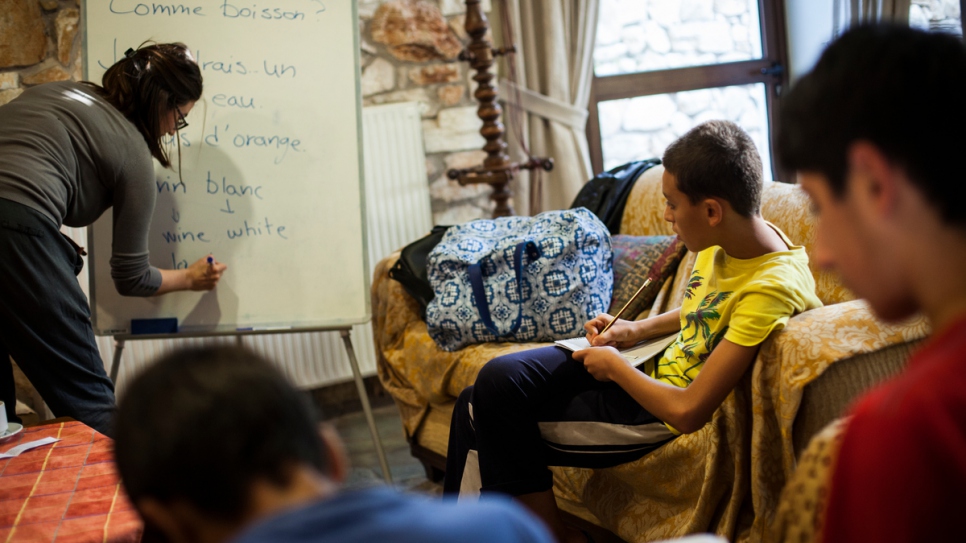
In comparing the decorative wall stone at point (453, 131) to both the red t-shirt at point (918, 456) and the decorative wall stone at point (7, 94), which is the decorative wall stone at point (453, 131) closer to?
the decorative wall stone at point (7, 94)

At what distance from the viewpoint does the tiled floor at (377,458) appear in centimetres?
229

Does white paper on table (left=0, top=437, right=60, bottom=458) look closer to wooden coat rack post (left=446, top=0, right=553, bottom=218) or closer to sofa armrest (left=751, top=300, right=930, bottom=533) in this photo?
sofa armrest (left=751, top=300, right=930, bottom=533)

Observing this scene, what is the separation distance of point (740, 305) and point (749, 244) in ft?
0.43

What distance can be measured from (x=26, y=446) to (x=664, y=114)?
9.77 feet

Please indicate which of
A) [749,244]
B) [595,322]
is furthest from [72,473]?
[749,244]

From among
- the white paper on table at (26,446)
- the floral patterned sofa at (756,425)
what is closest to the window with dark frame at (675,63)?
the floral patterned sofa at (756,425)

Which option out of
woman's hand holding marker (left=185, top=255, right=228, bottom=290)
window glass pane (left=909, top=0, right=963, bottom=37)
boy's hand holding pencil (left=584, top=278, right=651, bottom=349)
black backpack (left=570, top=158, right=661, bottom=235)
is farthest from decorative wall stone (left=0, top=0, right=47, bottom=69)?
window glass pane (left=909, top=0, right=963, bottom=37)

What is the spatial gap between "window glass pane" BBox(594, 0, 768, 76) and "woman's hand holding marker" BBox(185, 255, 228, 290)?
212 centimetres

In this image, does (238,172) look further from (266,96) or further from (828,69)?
(828,69)

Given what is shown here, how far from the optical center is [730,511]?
1328 mm

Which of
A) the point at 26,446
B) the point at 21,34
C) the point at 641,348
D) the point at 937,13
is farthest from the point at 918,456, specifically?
the point at 937,13

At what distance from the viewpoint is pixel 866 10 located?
295cm

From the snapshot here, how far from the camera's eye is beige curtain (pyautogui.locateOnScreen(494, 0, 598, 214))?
3.23m

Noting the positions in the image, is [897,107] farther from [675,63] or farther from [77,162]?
[675,63]
